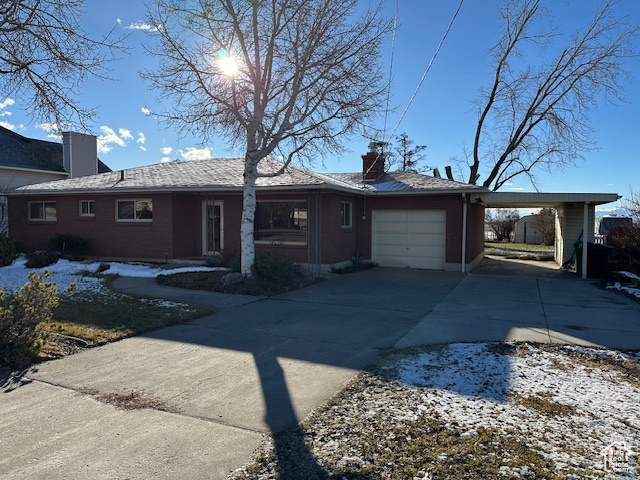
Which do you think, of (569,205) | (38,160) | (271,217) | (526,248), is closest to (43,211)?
(38,160)

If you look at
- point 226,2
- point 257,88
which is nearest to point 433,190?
point 257,88

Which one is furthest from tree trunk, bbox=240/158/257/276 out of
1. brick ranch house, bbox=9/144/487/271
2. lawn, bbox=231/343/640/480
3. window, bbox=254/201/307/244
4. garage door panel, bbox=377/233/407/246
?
garage door panel, bbox=377/233/407/246

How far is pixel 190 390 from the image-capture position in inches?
194

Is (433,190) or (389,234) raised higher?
(433,190)

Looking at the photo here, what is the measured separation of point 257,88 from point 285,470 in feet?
33.8

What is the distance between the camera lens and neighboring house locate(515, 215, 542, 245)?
3650cm

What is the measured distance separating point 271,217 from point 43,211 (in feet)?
34.2

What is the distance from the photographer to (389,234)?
1767cm

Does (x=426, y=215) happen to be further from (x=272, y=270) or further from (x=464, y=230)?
(x=272, y=270)

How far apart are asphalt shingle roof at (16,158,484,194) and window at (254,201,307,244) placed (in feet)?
3.26

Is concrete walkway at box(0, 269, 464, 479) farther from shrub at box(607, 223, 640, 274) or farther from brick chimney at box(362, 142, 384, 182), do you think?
brick chimney at box(362, 142, 384, 182)

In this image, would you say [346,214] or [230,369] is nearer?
[230,369]

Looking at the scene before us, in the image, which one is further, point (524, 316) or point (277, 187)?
point (277, 187)

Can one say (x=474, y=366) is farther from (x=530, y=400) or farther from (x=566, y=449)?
(x=566, y=449)
